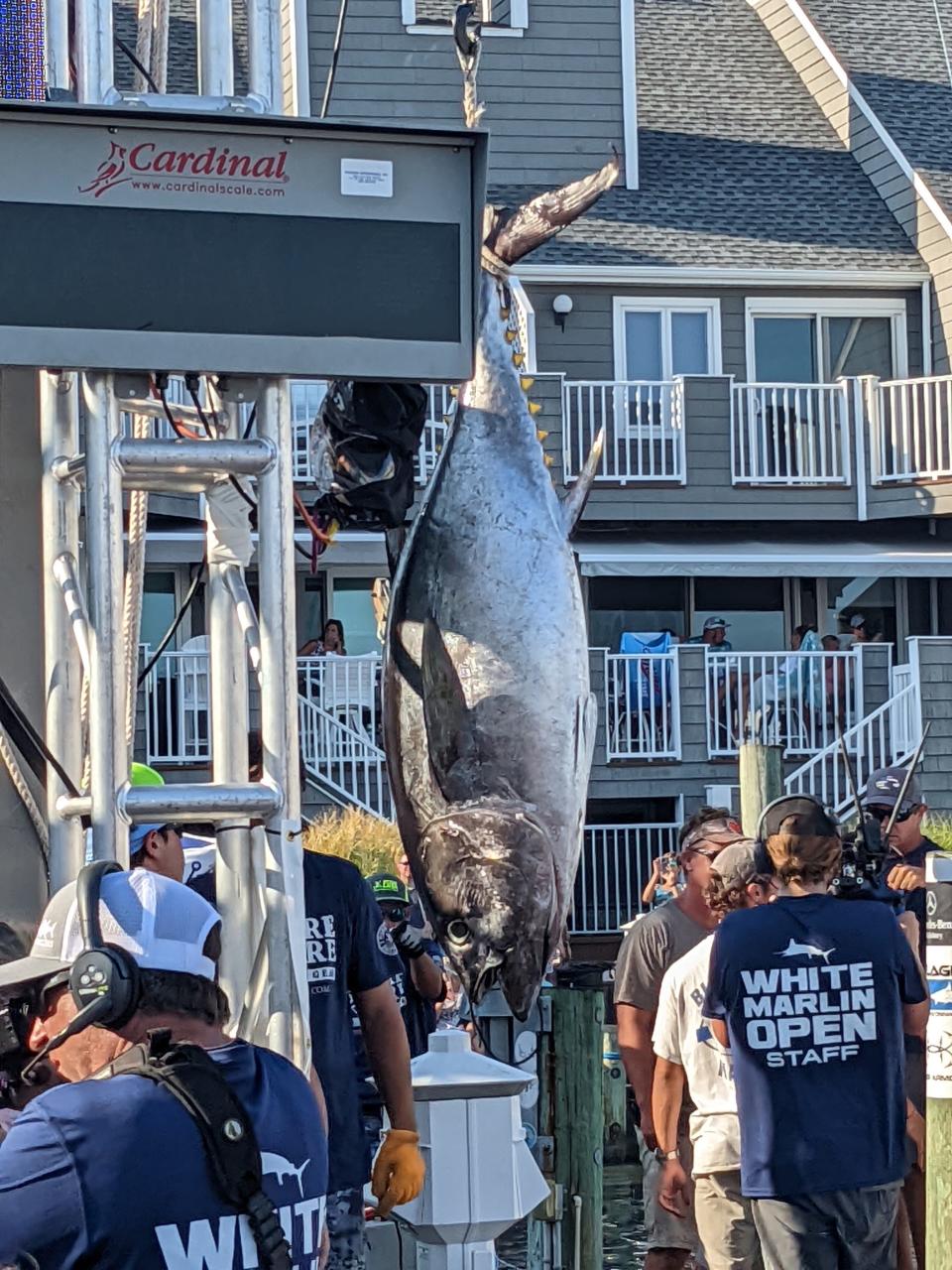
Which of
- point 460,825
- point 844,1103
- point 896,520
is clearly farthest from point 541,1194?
point 896,520

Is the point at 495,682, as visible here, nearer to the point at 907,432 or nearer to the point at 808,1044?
the point at 808,1044

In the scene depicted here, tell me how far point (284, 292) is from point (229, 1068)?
1.70m

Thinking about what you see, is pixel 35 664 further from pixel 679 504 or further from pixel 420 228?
pixel 679 504

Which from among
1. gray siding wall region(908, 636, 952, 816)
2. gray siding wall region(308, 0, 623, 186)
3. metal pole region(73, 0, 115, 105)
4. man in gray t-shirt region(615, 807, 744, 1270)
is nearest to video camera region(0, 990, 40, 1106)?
metal pole region(73, 0, 115, 105)

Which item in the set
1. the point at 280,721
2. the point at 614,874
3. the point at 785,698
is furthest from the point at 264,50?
the point at 785,698

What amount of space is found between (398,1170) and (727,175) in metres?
16.4

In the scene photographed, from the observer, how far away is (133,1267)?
2287 mm

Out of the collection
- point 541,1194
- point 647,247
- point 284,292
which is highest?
point 647,247

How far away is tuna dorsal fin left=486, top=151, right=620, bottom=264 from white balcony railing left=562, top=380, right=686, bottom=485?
1345 centimetres

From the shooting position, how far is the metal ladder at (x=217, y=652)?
371 cm

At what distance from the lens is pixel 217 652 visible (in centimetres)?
397

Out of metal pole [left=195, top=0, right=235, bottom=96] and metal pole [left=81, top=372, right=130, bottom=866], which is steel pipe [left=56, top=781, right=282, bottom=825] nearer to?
metal pole [left=81, top=372, right=130, bottom=866]

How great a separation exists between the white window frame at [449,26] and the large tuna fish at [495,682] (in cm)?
1458

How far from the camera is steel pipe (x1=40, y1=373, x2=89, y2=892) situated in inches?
153
